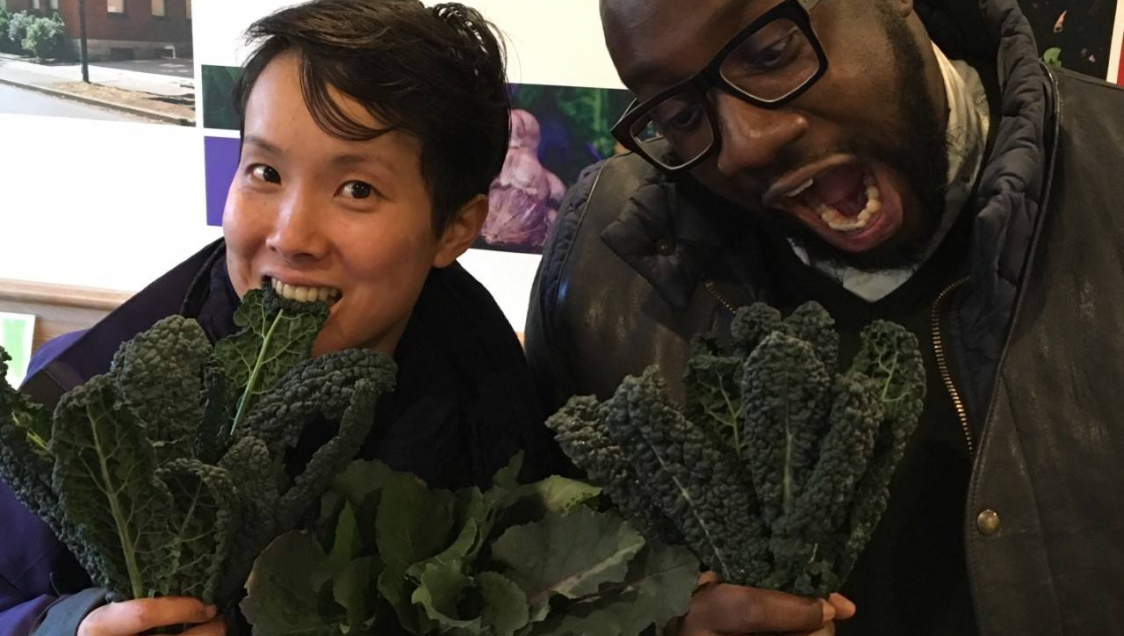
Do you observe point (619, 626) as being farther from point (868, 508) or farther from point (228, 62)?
point (228, 62)

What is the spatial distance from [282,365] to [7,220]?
1.43m

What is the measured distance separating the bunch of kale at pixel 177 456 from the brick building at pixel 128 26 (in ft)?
3.69

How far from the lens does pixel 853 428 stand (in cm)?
58

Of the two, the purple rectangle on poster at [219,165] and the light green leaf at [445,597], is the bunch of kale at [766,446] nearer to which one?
the light green leaf at [445,597]

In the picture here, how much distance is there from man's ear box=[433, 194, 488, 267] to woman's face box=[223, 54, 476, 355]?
86 mm

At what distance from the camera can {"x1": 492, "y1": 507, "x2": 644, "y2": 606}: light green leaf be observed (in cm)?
66

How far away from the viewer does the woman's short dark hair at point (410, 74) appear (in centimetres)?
82

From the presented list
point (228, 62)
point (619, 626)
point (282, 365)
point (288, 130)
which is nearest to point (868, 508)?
point (619, 626)

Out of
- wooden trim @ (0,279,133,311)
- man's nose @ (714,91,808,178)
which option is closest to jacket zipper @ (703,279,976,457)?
man's nose @ (714,91,808,178)

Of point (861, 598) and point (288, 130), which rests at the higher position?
point (288, 130)

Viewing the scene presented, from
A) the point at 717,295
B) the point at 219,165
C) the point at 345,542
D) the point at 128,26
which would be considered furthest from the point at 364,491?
the point at 128,26

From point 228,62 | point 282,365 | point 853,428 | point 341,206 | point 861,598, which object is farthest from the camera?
point 228,62

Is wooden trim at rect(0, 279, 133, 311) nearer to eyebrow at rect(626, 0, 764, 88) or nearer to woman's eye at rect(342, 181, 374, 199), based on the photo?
woman's eye at rect(342, 181, 374, 199)

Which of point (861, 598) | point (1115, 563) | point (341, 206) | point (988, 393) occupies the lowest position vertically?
point (861, 598)
